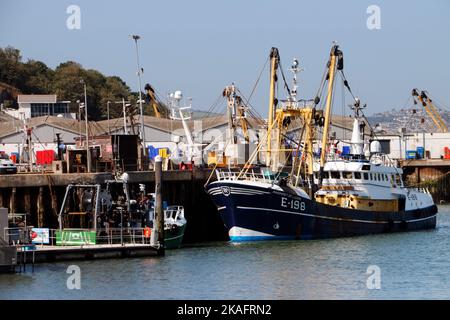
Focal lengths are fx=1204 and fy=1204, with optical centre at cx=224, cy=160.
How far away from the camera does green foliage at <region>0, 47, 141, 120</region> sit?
130 meters

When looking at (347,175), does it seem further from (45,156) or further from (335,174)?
(45,156)

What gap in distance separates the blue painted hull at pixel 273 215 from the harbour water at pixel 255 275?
2422 mm

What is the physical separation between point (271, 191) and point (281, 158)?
15.8 meters

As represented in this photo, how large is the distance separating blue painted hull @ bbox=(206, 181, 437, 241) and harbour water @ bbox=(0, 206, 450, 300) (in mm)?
2422

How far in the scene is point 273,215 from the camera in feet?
195

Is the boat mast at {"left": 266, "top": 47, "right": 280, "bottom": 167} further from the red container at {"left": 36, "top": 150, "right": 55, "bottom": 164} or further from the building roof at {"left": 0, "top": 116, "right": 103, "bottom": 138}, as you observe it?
the building roof at {"left": 0, "top": 116, "right": 103, "bottom": 138}

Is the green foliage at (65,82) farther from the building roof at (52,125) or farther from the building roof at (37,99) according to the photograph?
the building roof at (52,125)

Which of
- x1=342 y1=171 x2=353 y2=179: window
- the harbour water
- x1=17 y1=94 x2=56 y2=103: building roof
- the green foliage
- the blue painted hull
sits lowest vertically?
the harbour water

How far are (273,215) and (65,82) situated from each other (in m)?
77.1

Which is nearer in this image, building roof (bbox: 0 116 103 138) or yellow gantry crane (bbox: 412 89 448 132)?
building roof (bbox: 0 116 103 138)

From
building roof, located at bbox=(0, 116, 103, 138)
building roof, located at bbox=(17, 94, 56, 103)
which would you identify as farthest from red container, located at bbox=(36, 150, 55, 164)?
building roof, located at bbox=(17, 94, 56, 103)

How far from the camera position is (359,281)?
43.2 m

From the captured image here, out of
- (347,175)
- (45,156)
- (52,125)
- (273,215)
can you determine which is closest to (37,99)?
(52,125)

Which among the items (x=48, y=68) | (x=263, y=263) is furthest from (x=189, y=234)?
(x=48, y=68)
